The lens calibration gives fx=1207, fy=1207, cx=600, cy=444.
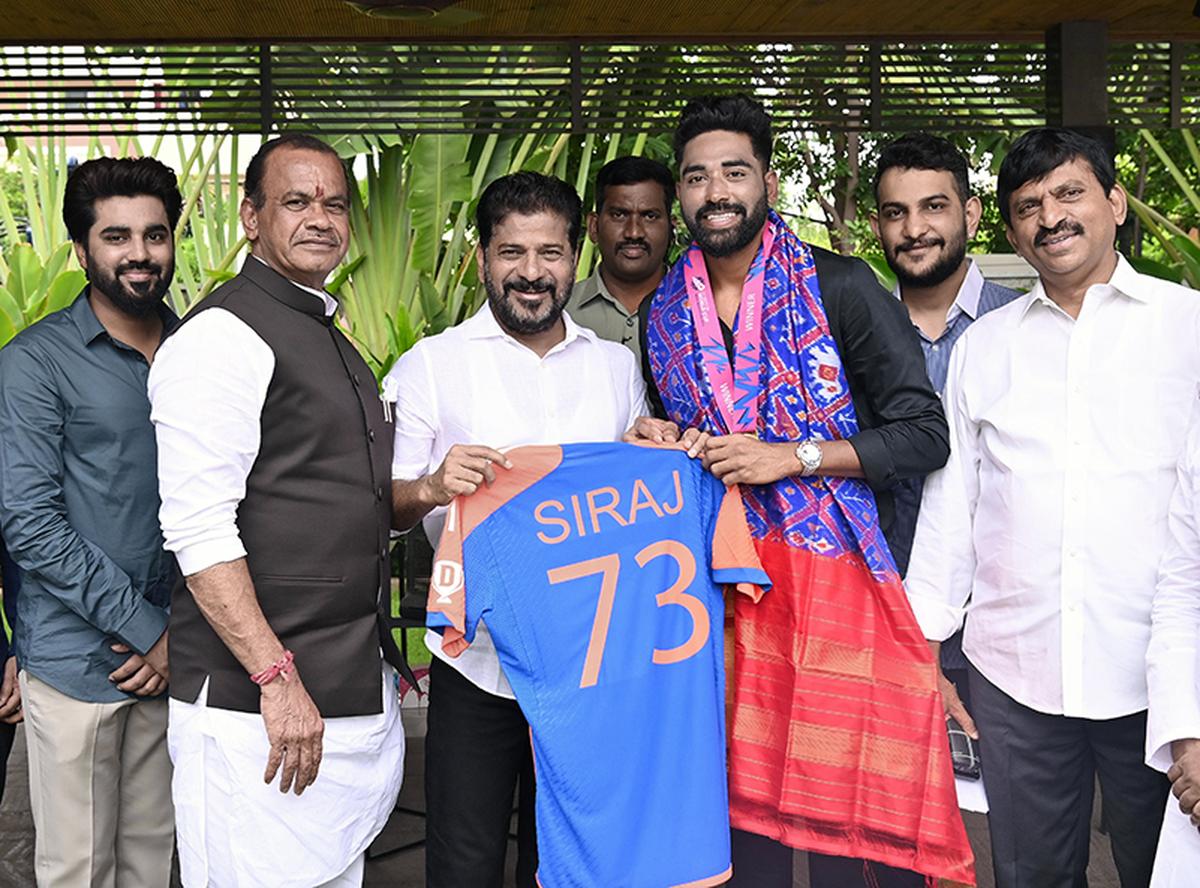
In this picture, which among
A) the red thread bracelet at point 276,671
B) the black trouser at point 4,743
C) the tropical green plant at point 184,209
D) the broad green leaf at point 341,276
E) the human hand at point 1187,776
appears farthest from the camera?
the tropical green plant at point 184,209

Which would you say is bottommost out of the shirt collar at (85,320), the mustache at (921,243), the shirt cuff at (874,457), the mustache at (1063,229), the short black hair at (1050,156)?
the shirt cuff at (874,457)

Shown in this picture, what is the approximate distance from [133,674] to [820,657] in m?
1.55

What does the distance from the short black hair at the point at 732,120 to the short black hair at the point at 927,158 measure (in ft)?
2.09

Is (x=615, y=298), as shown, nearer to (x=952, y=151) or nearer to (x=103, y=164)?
(x=952, y=151)

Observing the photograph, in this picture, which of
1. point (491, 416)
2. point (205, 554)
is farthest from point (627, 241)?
point (205, 554)

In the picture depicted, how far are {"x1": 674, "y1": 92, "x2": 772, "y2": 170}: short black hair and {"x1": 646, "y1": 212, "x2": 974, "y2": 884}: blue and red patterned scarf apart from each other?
24 cm

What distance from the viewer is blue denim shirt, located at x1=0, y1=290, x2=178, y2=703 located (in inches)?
105

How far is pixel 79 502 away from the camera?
2730mm

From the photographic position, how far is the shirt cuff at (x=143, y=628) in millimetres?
2695

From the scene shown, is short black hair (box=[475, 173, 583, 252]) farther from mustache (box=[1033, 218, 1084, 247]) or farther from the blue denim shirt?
mustache (box=[1033, 218, 1084, 247])

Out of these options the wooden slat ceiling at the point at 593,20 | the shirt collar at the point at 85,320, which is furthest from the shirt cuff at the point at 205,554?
the wooden slat ceiling at the point at 593,20

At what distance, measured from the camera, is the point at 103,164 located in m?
2.86

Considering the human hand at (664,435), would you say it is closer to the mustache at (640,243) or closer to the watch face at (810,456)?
the watch face at (810,456)

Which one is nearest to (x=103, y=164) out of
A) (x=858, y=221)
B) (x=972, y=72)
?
(x=972, y=72)
